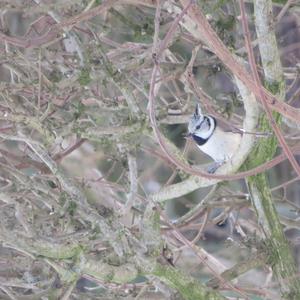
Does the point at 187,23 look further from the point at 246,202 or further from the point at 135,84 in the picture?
the point at 246,202

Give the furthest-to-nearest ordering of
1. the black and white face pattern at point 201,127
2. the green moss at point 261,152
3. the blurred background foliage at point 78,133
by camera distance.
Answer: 1. the black and white face pattern at point 201,127
2. the green moss at point 261,152
3. the blurred background foliage at point 78,133

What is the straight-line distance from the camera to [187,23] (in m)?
2.37

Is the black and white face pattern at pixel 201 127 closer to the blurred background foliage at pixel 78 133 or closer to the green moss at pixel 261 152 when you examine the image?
the blurred background foliage at pixel 78 133

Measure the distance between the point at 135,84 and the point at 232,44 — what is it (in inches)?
14.3

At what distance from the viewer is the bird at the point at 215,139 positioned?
3381 millimetres

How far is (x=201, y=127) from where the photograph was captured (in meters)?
3.38

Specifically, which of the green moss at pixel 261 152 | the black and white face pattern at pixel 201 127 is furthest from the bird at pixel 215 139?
the green moss at pixel 261 152

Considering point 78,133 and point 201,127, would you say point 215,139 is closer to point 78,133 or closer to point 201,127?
point 201,127

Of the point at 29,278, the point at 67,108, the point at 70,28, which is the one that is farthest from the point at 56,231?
the point at 70,28

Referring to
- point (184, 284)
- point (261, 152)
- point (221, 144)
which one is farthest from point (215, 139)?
point (184, 284)

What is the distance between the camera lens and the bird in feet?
11.1

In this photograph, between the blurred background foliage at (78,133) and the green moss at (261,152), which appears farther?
the green moss at (261,152)

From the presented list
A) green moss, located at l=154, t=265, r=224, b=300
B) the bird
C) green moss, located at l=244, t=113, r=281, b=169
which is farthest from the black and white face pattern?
green moss, located at l=154, t=265, r=224, b=300

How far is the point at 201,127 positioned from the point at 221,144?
0.42 feet
